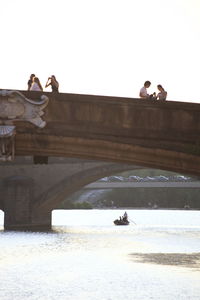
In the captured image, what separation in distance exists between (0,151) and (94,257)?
23.2 metres

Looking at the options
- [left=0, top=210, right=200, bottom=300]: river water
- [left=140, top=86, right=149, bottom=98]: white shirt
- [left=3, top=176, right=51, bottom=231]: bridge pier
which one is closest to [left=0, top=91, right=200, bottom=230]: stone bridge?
[left=140, top=86, right=149, bottom=98]: white shirt

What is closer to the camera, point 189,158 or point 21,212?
point 189,158

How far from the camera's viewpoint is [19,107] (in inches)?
798

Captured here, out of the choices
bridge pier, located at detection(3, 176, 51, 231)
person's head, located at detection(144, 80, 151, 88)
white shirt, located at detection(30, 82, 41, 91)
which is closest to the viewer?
white shirt, located at detection(30, 82, 41, 91)

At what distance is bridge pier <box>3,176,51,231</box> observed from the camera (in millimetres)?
62688

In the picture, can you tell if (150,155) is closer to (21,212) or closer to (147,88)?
(147,88)

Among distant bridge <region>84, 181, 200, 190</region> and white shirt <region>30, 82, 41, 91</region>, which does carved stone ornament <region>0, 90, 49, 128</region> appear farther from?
distant bridge <region>84, 181, 200, 190</region>

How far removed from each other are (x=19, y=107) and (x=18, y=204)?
1687 inches

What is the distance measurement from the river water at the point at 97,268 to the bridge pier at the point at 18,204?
546cm

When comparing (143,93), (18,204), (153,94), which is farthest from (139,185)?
(143,93)

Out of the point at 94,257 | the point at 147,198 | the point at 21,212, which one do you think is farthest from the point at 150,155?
the point at 147,198

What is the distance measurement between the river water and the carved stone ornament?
8050 mm

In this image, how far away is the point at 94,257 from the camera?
42875mm

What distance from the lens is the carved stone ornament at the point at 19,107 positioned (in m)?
20.1
